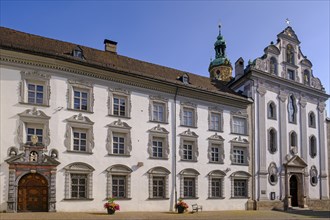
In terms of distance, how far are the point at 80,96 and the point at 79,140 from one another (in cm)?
301

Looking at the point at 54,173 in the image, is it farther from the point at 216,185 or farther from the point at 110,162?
the point at 216,185

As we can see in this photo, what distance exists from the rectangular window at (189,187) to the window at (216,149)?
2.66 m

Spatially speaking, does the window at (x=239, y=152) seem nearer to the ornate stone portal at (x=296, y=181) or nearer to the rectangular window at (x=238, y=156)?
the rectangular window at (x=238, y=156)

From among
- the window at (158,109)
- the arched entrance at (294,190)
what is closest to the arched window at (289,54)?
the arched entrance at (294,190)

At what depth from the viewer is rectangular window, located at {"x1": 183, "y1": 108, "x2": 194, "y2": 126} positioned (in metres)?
30.6

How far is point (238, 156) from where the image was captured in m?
33.2

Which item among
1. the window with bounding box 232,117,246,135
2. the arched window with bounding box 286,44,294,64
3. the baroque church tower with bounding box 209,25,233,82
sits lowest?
the window with bounding box 232,117,246,135

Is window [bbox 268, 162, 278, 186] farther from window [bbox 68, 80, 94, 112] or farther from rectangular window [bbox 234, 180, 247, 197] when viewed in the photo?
window [bbox 68, 80, 94, 112]

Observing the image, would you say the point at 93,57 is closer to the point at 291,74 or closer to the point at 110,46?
the point at 110,46

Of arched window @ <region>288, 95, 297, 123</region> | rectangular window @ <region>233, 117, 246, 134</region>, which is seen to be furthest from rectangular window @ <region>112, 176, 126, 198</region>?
arched window @ <region>288, 95, 297, 123</region>

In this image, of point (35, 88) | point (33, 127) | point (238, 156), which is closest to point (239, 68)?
point (238, 156)

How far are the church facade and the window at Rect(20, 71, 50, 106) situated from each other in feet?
0.22

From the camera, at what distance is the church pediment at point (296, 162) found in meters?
36.4

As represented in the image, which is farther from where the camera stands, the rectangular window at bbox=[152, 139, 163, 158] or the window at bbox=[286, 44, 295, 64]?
the window at bbox=[286, 44, 295, 64]
